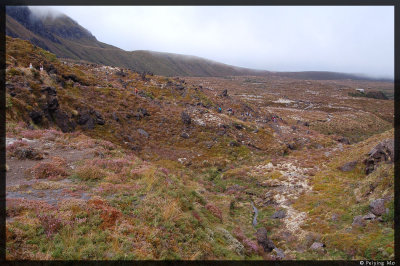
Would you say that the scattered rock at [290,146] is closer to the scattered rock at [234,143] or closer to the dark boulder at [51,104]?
Answer: the scattered rock at [234,143]

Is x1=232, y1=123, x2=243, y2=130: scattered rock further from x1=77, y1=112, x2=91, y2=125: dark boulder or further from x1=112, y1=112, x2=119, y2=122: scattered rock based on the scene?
x1=77, y1=112, x2=91, y2=125: dark boulder

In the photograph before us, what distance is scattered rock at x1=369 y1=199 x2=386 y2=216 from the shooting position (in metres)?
12.1

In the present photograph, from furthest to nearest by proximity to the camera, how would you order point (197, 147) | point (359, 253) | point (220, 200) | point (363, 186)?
point (197, 147) < point (220, 200) < point (363, 186) < point (359, 253)

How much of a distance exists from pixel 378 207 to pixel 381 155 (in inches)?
315

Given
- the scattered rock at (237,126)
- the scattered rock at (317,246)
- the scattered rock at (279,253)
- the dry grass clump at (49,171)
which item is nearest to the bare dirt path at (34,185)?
the dry grass clump at (49,171)

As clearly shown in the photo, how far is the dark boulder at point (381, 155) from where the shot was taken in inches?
645

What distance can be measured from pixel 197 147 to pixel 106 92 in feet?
75.5

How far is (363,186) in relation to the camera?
632 inches

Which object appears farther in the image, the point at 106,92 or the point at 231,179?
the point at 106,92

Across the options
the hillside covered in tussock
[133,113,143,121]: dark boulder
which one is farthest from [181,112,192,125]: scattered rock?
[133,113,143,121]: dark boulder

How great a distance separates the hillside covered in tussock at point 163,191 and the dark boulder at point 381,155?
145mm

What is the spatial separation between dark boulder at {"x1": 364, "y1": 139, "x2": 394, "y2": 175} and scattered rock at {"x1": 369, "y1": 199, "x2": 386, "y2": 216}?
4.67 metres

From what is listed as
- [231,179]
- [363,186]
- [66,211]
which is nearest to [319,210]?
[363,186]

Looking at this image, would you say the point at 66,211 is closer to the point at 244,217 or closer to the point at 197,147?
the point at 244,217
